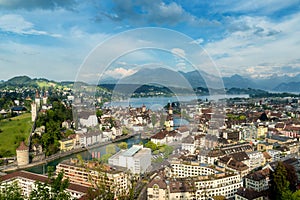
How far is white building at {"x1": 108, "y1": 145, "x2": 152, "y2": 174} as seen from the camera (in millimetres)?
3703

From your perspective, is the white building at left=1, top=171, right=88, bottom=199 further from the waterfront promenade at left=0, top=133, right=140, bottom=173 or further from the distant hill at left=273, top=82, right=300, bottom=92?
the distant hill at left=273, top=82, right=300, bottom=92

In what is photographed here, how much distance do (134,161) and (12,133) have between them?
5.49 metres

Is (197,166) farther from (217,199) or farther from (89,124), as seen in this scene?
(89,124)

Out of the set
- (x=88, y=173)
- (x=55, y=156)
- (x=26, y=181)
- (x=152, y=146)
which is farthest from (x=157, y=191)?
(x=55, y=156)

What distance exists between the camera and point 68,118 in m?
9.14

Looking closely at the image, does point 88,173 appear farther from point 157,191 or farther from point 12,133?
point 12,133

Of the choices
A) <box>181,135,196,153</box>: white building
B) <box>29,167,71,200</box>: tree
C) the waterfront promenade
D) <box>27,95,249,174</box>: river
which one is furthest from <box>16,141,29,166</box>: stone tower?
<box>29,167,71,200</box>: tree

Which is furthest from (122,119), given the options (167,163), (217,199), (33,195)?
(33,195)

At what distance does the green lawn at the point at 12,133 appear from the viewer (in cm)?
651

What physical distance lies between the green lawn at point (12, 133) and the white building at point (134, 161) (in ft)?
12.1

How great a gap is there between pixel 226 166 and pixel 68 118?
6.38m

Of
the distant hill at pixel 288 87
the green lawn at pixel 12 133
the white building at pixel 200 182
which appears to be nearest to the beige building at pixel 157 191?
the white building at pixel 200 182

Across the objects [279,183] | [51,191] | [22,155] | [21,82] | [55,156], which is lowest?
[55,156]

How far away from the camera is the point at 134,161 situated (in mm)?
3719
